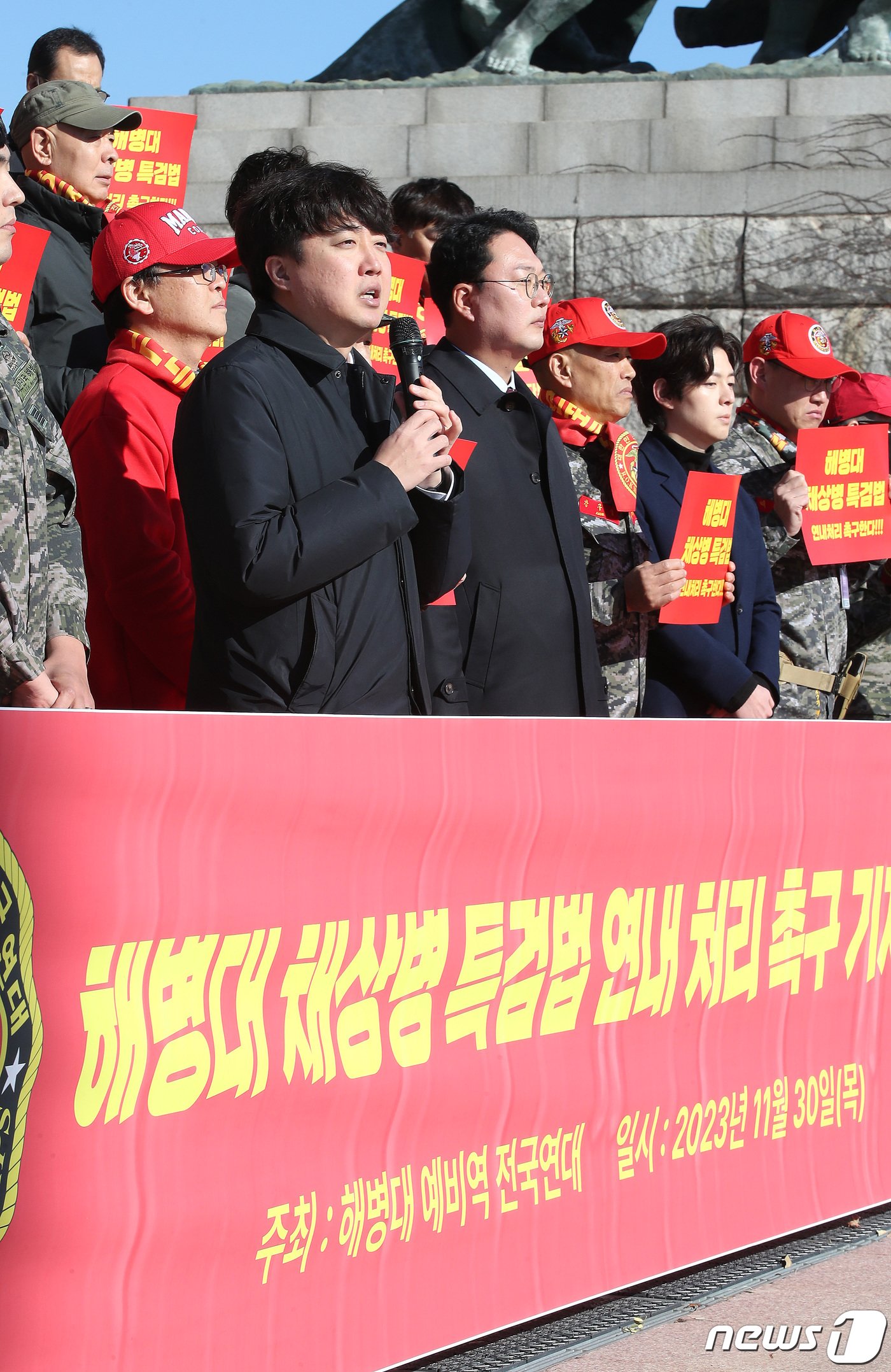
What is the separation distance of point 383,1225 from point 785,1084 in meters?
1.04

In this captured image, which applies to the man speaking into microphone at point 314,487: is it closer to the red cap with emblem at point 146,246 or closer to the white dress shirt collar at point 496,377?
the red cap with emblem at point 146,246

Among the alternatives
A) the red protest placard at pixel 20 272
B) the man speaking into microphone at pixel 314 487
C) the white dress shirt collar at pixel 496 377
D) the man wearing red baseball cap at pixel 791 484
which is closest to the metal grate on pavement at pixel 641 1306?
the man speaking into microphone at pixel 314 487

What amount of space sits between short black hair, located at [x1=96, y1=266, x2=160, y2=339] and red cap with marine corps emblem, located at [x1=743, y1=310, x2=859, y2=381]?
2.11 m

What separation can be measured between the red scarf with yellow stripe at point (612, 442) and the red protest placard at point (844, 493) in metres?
0.68

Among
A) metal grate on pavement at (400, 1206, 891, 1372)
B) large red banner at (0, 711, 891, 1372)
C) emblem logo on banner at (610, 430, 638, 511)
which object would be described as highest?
emblem logo on banner at (610, 430, 638, 511)

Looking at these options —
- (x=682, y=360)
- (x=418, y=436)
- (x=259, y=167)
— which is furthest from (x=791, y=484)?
(x=418, y=436)

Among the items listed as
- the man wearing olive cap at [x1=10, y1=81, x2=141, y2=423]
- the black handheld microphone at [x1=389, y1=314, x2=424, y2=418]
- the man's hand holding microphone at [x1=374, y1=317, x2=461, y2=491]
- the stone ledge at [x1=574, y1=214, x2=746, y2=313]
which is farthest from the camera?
the stone ledge at [x1=574, y1=214, x2=746, y2=313]

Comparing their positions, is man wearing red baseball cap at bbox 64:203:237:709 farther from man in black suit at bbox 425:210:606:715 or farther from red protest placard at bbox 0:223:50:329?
man in black suit at bbox 425:210:606:715

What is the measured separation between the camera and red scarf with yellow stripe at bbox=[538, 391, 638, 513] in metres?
4.13

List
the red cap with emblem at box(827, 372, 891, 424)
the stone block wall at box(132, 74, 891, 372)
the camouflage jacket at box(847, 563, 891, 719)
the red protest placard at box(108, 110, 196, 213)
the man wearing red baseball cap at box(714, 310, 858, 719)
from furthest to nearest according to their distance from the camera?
the stone block wall at box(132, 74, 891, 372), the red cap with emblem at box(827, 372, 891, 424), the camouflage jacket at box(847, 563, 891, 719), the red protest placard at box(108, 110, 196, 213), the man wearing red baseball cap at box(714, 310, 858, 719)

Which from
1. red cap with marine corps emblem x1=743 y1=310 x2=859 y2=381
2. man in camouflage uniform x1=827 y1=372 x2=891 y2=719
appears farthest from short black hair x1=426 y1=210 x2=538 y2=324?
man in camouflage uniform x1=827 y1=372 x2=891 y2=719

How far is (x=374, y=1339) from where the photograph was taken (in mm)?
2318

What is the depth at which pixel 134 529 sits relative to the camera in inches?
132

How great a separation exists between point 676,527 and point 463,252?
96 cm
